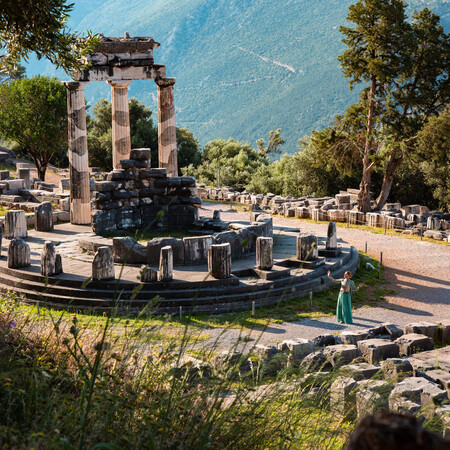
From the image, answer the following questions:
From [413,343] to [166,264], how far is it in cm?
597

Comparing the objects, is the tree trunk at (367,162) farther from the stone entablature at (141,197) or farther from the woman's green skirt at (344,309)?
the woman's green skirt at (344,309)

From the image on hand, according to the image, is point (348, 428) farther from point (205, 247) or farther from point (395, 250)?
point (395, 250)

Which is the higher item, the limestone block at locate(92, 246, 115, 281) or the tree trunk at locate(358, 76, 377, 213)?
the tree trunk at locate(358, 76, 377, 213)

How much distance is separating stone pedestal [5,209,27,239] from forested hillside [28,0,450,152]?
90.3 metres

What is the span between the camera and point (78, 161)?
23.2 metres

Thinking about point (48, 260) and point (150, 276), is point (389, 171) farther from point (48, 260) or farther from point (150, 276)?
point (48, 260)

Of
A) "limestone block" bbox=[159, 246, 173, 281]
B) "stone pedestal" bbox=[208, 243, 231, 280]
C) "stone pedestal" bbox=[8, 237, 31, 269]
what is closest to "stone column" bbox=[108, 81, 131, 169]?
"stone pedestal" bbox=[8, 237, 31, 269]

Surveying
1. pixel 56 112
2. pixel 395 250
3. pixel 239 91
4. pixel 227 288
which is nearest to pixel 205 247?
pixel 227 288

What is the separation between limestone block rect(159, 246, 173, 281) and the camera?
15125 mm

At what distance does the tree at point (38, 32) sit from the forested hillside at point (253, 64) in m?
98.0

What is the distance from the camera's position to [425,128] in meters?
28.5

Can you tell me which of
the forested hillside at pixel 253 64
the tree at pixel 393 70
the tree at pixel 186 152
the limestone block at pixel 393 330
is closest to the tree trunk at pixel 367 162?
the tree at pixel 393 70

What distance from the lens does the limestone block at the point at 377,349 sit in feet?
38.2

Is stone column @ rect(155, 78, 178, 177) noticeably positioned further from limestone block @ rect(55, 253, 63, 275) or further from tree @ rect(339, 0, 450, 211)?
limestone block @ rect(55, 253, 63, 275)
